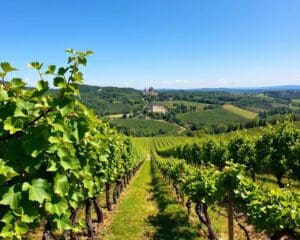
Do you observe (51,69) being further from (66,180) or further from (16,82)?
(66,180)

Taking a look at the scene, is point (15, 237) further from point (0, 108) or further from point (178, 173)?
point (178, 173)

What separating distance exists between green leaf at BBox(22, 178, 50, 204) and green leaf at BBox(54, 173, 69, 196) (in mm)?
106

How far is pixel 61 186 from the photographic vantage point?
3.96 m

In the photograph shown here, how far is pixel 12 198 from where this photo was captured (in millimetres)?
3809

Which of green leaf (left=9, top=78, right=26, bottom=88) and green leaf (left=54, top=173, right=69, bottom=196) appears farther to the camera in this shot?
green leaf (left=9, top=78, right=26, bottom=88)

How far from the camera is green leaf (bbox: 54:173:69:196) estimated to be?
3.93m

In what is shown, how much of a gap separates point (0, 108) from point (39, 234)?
47.3 feet

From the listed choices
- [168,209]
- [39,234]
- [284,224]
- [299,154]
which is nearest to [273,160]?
[299,154]

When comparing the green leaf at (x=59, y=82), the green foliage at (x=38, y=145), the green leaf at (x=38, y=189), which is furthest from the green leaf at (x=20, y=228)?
the green leaf at (x=59, y=82)

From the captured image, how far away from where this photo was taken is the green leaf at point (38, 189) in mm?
3699

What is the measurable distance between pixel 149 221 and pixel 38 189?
1642 centimetres

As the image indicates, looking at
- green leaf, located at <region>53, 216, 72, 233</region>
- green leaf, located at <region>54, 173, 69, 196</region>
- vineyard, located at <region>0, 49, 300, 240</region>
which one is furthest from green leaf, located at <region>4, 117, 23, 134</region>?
green leaf, located at <region>53, 216, 72, 233</region>

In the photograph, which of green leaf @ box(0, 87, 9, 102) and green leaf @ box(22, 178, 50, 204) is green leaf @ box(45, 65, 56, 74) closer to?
green leaf @ box(0, 87, 9, 102)

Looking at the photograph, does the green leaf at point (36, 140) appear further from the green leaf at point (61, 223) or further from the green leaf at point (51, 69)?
the green leaf at point (61, 223)
